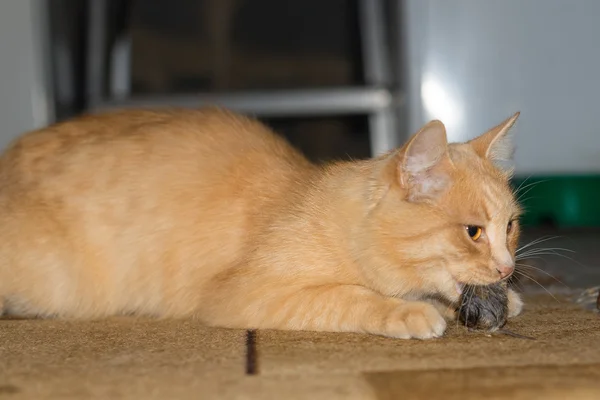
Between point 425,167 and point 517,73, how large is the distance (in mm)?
2500

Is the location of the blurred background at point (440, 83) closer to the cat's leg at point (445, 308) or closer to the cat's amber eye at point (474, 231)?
the cat's leg at point (445, 308)

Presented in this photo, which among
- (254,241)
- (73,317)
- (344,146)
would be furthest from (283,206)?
(344,146)

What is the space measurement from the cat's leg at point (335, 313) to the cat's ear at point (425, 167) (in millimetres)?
254

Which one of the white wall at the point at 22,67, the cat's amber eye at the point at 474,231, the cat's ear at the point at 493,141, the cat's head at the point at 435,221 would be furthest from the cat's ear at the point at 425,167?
the white wall at the point at 22,67

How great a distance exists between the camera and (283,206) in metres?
2.04

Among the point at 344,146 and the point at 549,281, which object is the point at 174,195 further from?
the point at 344,146

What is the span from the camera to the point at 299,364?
1508 mm

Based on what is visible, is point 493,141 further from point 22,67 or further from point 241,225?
point 22,67

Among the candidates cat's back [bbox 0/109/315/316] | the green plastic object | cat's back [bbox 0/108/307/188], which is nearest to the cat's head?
cat's back [bbox 0/109/315/316]

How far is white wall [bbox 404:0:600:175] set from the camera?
13.2 ft

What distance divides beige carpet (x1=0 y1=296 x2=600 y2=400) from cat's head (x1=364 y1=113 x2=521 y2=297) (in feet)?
0.51

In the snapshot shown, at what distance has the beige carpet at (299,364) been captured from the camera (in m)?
1.33

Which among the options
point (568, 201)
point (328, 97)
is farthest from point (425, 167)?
point (328, 97)

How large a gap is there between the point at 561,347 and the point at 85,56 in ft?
11.2
